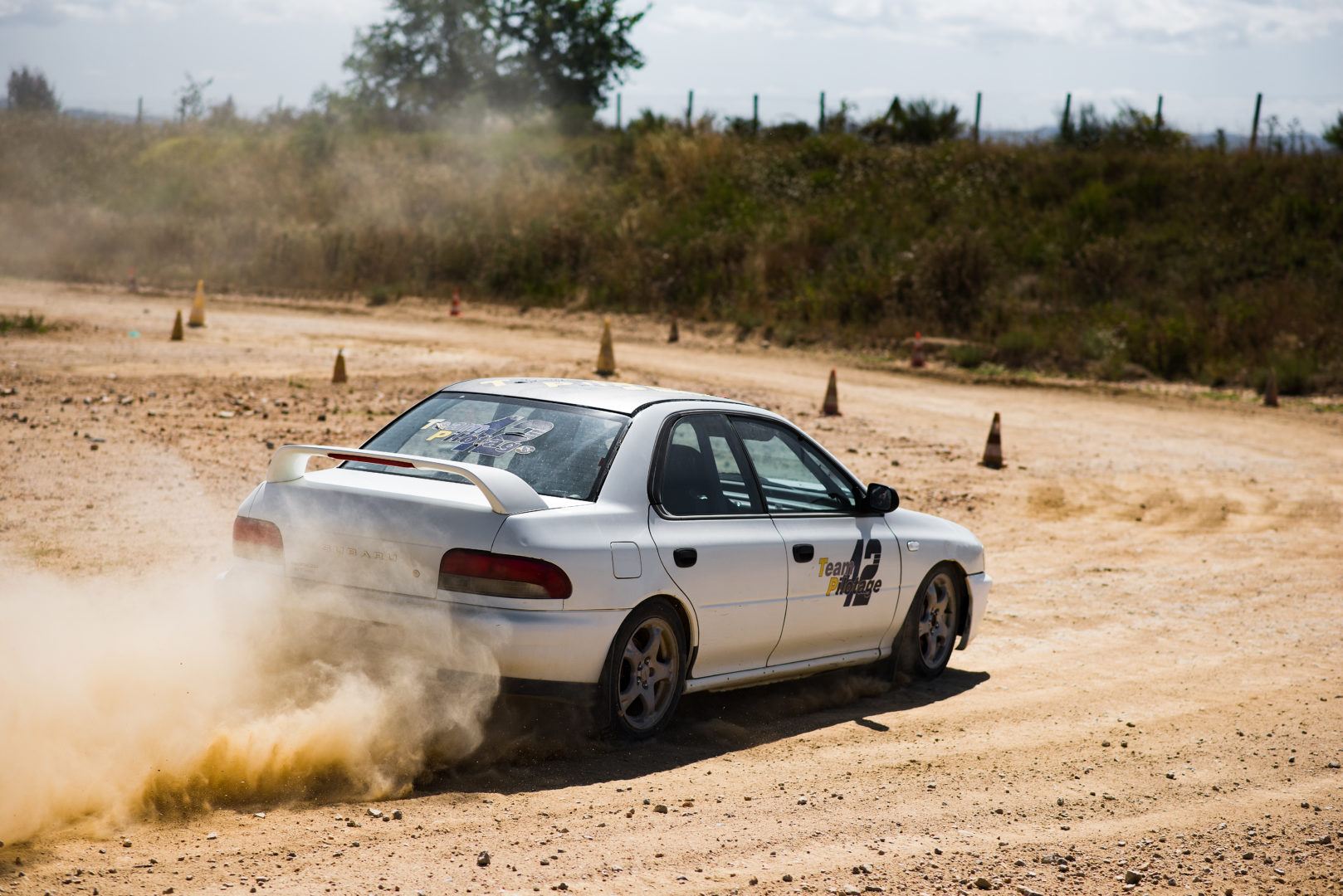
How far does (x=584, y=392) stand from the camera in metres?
6.39

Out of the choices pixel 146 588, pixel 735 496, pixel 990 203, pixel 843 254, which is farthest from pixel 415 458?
pixel 990 203

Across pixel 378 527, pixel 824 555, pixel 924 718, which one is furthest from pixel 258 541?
pixel 924 718

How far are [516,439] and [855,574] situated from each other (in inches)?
75.1

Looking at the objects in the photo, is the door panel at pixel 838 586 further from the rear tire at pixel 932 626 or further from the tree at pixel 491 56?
the tree at pixel 491 56

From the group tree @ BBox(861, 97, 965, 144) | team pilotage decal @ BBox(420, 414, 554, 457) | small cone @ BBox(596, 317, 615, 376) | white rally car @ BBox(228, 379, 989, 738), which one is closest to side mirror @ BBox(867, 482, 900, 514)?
white rally car @ BBox(228, 379, 989, 738)

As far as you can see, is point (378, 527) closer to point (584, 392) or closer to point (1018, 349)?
point (584, 392)

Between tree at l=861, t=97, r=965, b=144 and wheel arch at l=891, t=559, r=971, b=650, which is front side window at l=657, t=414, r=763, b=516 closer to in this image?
wheel arch at l=891, t=559, r=971, b=650

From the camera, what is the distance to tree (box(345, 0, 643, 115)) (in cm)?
5947

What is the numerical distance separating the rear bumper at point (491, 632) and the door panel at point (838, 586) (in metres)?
1.27

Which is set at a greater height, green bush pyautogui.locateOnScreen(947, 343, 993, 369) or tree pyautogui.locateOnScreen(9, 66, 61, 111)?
tree pyautogui.locateOnScreen(9, 66, 61, 111)

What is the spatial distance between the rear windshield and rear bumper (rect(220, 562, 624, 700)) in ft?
1.96

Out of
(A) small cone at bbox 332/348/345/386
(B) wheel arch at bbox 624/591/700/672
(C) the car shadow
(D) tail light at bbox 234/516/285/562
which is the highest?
(A) small cone at bbox 332/348/345/386

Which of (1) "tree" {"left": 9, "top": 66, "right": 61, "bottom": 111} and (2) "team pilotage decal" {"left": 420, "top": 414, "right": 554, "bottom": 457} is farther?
(1) "tree" {"left": 9, "top": 66, "right": 61, "bottom": 111}

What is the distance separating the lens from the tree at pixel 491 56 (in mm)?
59469
